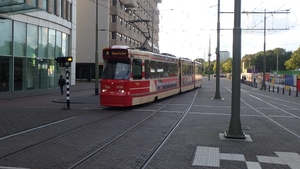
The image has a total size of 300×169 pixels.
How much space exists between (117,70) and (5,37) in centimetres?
1495

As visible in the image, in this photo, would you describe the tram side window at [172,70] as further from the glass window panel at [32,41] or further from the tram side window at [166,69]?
the glass window panel at [32,41]

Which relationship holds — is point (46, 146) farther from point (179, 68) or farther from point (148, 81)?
point (179, 68)

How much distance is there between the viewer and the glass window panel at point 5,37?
29000mm

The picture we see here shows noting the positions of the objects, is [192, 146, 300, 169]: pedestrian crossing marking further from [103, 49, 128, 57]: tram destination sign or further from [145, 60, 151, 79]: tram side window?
[145, 60, 151, 79]: tram side window

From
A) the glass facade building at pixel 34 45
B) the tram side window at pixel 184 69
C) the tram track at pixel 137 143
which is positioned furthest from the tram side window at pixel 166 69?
the tram track at pixel 137 143

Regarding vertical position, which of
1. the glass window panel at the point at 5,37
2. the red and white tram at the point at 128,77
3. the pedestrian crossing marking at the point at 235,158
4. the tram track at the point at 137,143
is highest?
the glass window panel at the point at 5,37

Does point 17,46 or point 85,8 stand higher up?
point 85,8

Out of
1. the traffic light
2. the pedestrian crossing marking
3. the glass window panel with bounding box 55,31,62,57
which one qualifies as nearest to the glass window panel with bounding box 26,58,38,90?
the glass window panel with bounding box 55,31,62,57

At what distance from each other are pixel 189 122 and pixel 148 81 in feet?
21.8

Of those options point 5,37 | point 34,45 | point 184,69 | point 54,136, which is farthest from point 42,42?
point 54,136

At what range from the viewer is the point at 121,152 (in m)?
8.81

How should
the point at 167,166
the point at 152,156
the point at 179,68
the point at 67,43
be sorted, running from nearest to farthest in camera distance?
the point at 167,166
the point at 152,156
the point at 179,68
the point at 67,43

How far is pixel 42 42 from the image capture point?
118 feet

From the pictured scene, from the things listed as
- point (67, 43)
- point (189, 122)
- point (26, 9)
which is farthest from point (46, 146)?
point (67, 43)
